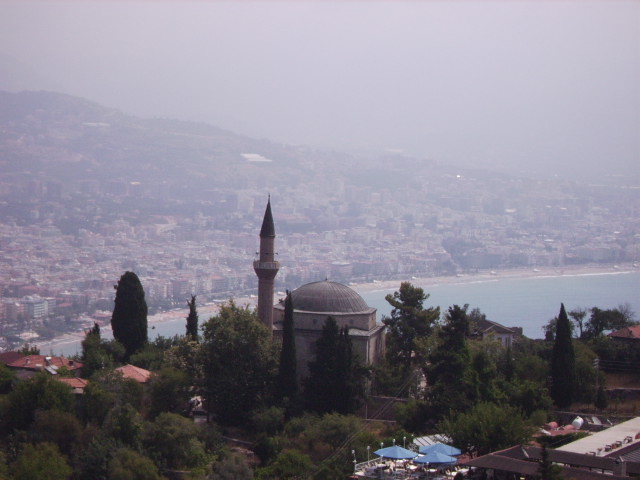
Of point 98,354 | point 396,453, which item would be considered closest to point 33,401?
point 98,354

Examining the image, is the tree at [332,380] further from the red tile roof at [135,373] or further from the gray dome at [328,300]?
the red tile roof at [135,373]

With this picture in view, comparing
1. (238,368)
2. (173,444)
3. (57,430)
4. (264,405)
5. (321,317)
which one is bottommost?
(173,444)

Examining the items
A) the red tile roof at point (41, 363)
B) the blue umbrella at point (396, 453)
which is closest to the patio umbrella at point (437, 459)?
the blue umbrella at point (396, 453)

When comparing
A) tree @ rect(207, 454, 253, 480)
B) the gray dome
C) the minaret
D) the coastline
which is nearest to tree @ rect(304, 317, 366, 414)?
the gray dome

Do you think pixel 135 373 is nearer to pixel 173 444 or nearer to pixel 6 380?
pixel 6 380

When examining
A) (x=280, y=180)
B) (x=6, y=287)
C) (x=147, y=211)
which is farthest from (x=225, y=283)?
(x=280, y=180)

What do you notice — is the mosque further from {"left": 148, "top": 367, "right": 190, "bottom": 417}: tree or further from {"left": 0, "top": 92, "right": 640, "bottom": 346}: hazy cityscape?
{"left": 0, "top": 92, "right": 640, "bottom": 346}: hazy cityscape
